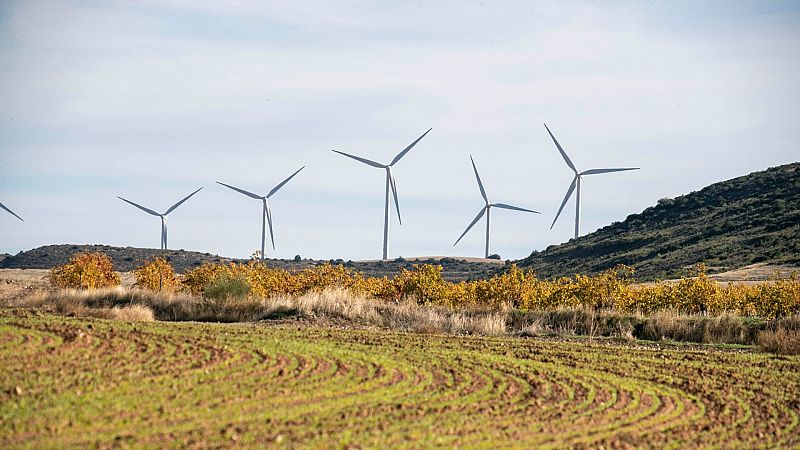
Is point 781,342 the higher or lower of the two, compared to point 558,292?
lower

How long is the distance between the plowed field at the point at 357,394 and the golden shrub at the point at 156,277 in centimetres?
2277

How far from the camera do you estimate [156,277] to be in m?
47.0

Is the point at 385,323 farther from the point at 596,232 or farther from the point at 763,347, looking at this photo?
the point at 596,232

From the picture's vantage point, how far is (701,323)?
31906 millimetres

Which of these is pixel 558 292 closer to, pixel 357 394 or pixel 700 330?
pixel 700 330

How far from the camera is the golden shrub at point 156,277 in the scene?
46.3 m

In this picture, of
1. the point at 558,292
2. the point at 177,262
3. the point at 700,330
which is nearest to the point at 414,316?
the point at 558,292

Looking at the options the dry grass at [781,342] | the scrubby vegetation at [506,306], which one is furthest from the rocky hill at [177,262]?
the dry grass at [781,342]

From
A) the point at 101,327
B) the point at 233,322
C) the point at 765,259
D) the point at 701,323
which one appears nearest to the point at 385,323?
the point at 233,322

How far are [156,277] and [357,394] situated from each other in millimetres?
33024

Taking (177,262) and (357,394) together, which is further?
(177,262)

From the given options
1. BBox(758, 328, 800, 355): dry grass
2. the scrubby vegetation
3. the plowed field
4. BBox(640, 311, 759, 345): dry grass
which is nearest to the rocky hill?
the scrubby vegetation

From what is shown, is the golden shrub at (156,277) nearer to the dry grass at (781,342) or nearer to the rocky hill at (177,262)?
the dry grass at (781,342)

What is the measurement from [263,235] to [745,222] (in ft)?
148
